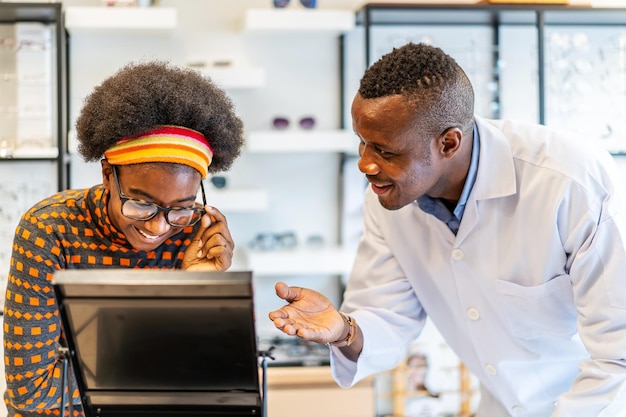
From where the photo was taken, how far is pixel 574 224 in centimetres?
152

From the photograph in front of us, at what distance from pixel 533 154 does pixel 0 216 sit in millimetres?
2122

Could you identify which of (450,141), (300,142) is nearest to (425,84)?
(450,141)

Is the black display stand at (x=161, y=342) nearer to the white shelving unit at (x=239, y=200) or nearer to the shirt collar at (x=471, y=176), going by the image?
the shirt collar at (x=471, y=176)

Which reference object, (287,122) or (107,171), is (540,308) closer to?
(107,171)

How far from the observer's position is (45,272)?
1382 mm

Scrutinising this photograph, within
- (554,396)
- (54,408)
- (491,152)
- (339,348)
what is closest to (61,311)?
(54,408)

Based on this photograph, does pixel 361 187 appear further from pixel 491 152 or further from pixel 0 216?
pixel 491 152

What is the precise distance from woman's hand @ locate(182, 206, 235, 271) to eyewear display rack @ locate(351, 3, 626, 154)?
1824 mm

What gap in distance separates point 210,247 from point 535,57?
7.49ft

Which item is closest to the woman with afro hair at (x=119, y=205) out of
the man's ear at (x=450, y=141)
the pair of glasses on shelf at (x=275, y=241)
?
the man's ear at (x=450, y=141)

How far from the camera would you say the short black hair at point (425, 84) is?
4.84 feet

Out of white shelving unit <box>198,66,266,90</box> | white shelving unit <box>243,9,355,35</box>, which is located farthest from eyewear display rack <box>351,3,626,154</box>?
white shelving unit <box>198,66,266,90</box>

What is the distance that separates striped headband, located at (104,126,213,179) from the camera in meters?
1.32

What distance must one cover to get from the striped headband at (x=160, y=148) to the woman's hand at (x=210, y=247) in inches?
5.5
